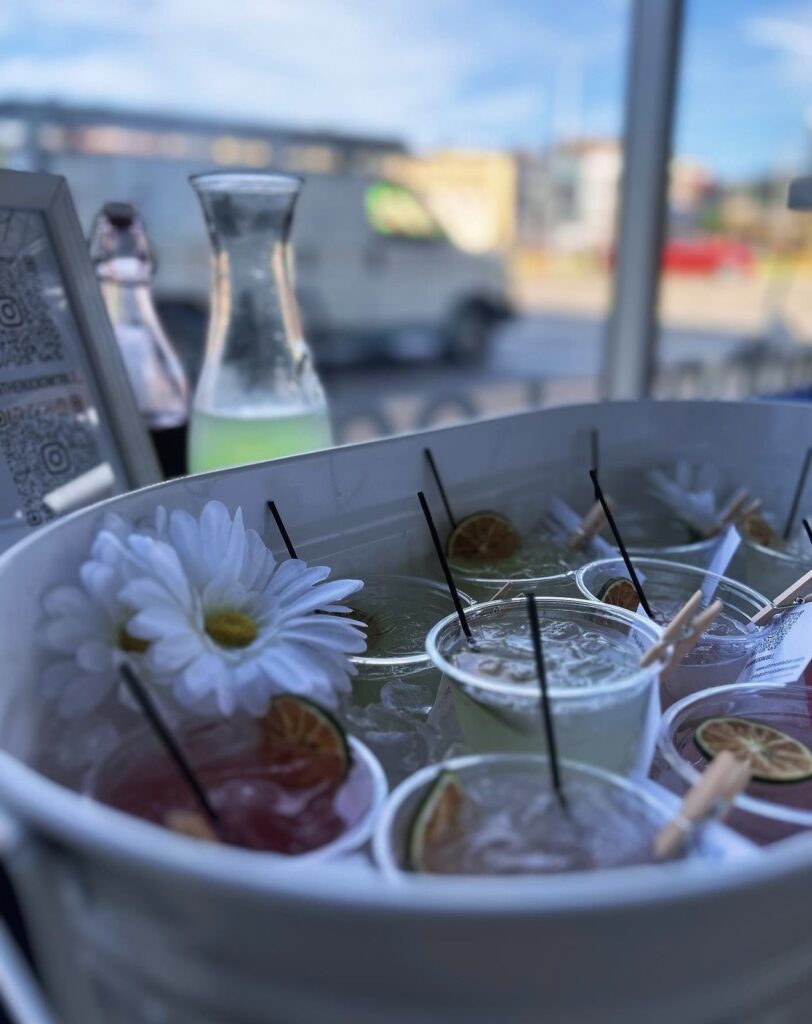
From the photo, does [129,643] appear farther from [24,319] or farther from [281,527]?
[24,319]

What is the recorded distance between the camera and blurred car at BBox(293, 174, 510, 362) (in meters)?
5.16

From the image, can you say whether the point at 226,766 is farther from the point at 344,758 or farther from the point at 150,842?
the point at 150,842

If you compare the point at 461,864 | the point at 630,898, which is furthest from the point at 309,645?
the point at 630,898

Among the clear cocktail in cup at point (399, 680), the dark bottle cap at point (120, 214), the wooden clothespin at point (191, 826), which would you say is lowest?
the clear cocktail in cup at point (399, 680)

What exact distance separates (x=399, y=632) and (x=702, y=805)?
15.1 inches

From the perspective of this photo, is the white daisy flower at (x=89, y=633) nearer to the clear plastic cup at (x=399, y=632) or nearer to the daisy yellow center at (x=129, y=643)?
the daisy yellow center at (x=129, y=643)

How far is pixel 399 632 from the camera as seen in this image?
823mm

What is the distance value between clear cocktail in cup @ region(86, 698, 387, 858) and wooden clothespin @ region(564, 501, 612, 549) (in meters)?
0.49

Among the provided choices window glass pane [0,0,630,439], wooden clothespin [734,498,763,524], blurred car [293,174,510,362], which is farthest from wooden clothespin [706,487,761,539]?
blurred car [293,174,510,362]

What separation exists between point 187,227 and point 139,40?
2.86 ft

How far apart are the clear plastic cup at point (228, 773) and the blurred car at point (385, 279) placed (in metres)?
4.33

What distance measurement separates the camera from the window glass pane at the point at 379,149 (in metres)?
3.70

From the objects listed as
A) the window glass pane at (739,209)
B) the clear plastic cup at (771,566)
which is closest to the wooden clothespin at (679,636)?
the clear plastic cup at (771,566)

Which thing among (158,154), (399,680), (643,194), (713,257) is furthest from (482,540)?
(713,257)
